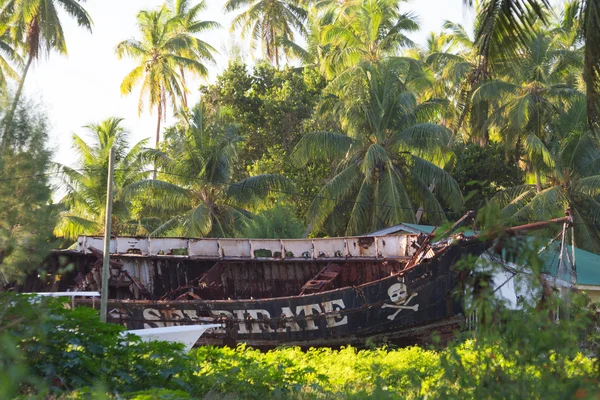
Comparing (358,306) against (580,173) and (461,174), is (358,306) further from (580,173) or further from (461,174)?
(461,174)

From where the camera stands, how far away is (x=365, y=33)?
123 feet

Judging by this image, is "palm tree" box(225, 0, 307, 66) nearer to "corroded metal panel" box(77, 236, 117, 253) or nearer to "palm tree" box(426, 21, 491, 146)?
"palm tree" box(426, 21, 491, 146)

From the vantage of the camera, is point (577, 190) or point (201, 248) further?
point (577, 190)

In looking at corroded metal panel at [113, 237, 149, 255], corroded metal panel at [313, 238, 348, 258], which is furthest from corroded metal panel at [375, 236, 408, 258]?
corroded metal panel at [113, 237, 149, 255]

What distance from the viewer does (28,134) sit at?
1001 cm

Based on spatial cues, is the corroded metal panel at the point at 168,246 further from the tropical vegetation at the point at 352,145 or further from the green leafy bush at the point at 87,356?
the green leafy bush at the point at 87,356

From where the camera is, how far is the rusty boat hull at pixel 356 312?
20.8 metres

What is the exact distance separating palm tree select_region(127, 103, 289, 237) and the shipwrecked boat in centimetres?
737

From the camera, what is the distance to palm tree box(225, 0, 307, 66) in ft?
157

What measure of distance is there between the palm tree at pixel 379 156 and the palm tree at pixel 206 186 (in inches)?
91.1

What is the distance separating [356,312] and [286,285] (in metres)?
4.09

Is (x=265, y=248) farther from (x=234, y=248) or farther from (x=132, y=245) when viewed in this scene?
(x=132, y=245)

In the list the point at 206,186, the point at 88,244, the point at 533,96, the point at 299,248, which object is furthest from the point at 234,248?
the point at 533,96

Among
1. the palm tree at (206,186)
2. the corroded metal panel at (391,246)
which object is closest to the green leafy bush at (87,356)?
the corroded metal panel at (391,246)
